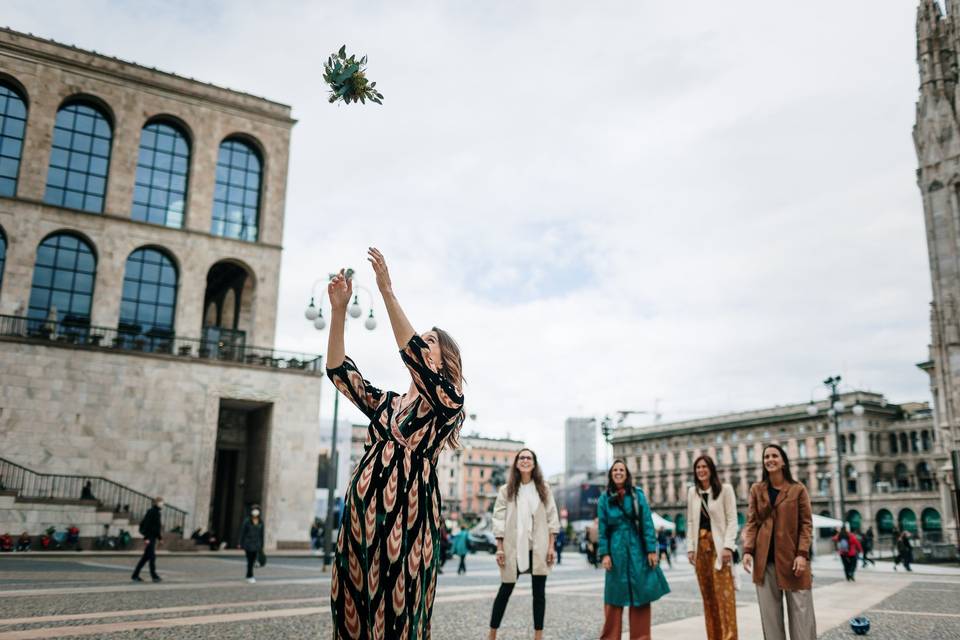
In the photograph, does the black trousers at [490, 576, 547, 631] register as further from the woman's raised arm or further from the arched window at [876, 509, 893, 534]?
the arched window at [876, 509, 893, 534]

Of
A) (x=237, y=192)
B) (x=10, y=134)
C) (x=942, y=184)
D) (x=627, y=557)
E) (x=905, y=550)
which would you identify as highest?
(x=942, y=184)

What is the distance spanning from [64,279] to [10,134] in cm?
642

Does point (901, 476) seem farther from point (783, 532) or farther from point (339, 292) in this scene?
point (339, 292)

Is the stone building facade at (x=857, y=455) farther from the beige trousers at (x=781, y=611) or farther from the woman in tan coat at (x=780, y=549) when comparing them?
the beige trousers at (x=781, y=611)

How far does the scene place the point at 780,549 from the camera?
6.38 metres

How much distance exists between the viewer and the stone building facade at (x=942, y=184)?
1416 inches

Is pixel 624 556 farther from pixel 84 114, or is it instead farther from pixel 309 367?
pixel 84 114

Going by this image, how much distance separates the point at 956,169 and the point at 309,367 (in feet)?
113

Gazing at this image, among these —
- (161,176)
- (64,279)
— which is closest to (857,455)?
(161,176)

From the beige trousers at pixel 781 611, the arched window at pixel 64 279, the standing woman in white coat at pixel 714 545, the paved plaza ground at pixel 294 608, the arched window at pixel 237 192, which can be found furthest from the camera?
the arched window at pixel 237 192

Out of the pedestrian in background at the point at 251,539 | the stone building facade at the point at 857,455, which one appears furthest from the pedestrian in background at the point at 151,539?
the stone building facade at the point at 857,455

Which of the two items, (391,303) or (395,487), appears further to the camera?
(391,303)

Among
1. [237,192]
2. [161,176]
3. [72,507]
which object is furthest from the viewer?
[237,192]

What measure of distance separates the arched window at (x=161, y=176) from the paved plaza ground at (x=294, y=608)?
728 inches
